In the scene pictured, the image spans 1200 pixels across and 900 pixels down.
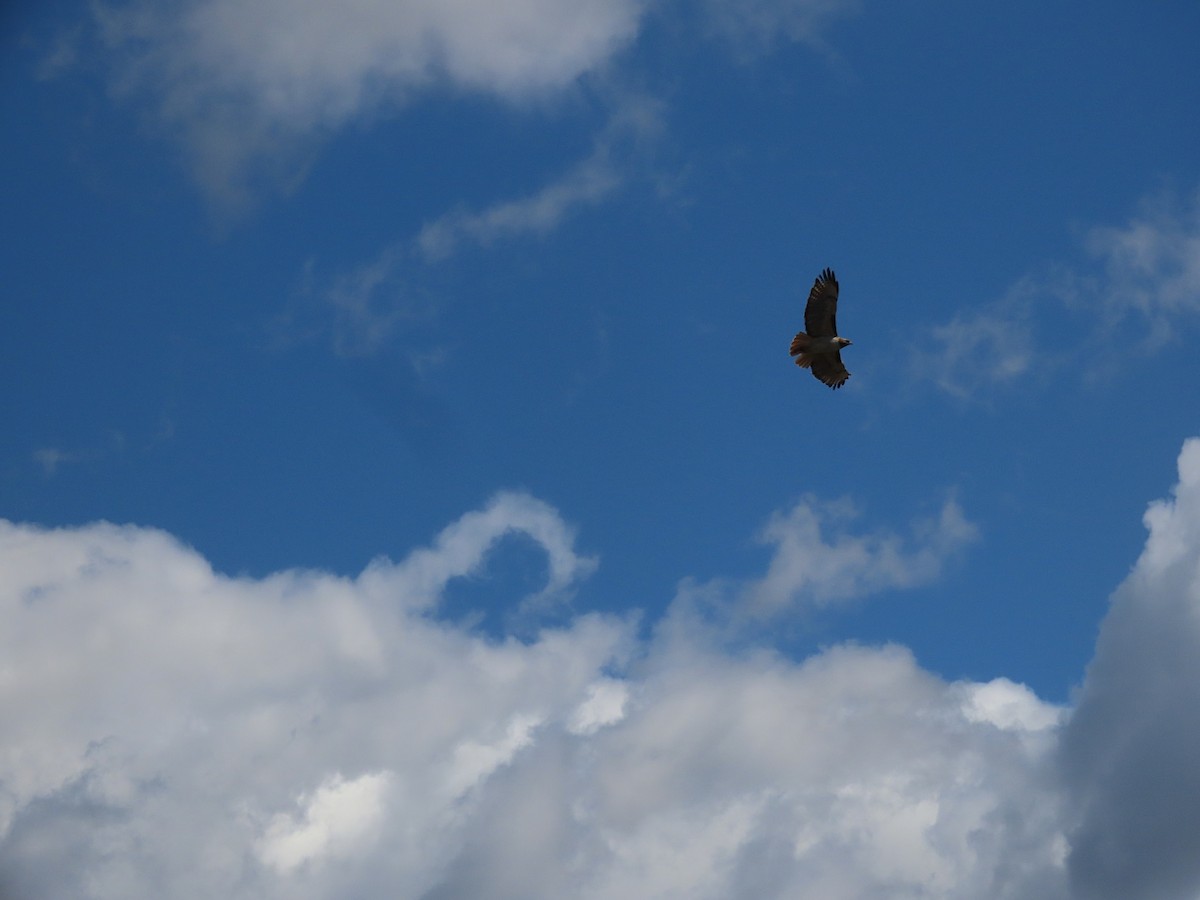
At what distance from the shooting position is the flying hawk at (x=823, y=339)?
185875mm

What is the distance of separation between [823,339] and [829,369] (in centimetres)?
190

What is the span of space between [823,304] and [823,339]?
87.6 inches

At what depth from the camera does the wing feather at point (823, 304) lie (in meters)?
186

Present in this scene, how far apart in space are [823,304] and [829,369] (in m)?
4.09

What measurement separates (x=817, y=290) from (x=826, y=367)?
15.9 ft

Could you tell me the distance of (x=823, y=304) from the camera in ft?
610

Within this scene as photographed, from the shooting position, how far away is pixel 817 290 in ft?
610

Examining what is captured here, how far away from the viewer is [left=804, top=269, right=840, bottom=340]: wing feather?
185875mm

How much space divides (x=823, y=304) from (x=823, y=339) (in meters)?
2.23

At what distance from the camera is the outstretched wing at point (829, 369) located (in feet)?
614

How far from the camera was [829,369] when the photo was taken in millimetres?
187125

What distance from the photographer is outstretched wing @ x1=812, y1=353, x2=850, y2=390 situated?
7362 inches

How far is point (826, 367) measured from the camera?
187 meters

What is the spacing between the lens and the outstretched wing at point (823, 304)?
18588 centimetres
